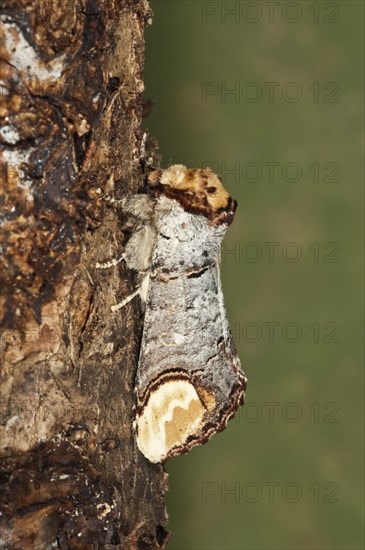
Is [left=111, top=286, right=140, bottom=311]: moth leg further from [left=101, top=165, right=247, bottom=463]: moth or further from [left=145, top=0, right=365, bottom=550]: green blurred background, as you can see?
[left=145, top=0, right=365, bottom=550]: green blurred background

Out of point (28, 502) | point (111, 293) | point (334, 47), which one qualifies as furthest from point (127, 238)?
point (334, 47)

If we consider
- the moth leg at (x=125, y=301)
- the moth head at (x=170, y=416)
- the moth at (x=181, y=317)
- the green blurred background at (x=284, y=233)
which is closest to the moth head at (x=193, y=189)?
the moth at (x=181, y=317)

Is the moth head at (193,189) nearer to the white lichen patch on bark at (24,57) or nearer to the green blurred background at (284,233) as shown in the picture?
the white lichen patch on bark at (24,57)

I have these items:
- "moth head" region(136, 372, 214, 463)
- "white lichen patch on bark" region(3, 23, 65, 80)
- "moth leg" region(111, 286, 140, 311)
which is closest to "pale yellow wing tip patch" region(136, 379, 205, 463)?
"moth head" region(136, 372, 214, 463)

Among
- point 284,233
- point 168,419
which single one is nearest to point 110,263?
point 168,419

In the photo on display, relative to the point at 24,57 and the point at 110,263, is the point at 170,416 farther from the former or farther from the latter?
the point at 24,57

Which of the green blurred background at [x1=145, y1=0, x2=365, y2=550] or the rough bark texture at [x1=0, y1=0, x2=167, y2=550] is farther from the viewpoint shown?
the green blurred background at [x1=145, y1=0, x2=365, y2=550]

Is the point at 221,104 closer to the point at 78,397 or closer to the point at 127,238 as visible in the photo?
the point at 127,238
